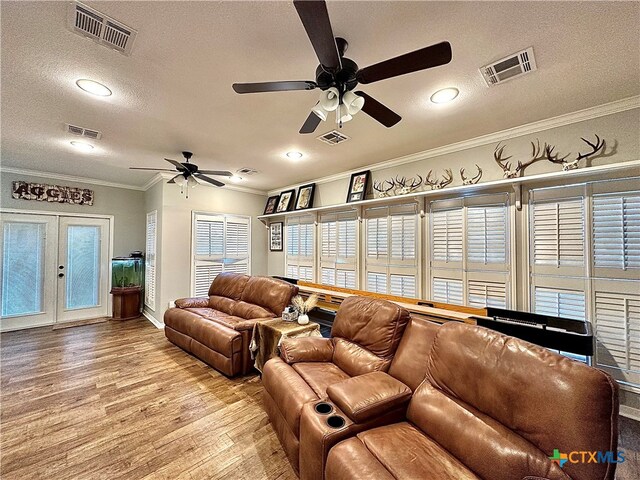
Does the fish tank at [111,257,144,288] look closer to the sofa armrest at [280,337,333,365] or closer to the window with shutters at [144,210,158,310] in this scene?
the window with shutters at [144,210,158,310]

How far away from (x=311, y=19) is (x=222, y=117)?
1.90 m

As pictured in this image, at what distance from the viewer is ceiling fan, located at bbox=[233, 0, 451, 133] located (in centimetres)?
119

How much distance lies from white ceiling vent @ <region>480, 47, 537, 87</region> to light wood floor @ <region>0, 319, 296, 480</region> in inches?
133

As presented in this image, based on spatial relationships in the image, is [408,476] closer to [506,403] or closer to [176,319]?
[506,403]

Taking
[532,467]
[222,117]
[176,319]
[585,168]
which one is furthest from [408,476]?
[176,319]

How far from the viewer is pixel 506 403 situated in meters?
1.28

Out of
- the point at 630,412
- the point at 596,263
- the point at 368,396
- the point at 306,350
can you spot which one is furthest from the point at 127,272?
→ the point at 630,412

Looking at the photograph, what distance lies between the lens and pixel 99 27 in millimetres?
1602

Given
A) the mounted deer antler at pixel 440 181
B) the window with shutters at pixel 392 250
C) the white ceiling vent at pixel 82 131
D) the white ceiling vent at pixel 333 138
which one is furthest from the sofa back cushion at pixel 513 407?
the white ceiling vent at pixel 82 131

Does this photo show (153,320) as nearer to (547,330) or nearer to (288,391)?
(288,391)

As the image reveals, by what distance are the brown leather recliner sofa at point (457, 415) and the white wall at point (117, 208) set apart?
19.5ft

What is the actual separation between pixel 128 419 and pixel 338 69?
135 inches

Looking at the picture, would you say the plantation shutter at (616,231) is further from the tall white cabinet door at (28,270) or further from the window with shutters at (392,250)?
the tall white cabinet door at (28,270)

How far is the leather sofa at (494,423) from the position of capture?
1.05 metres
